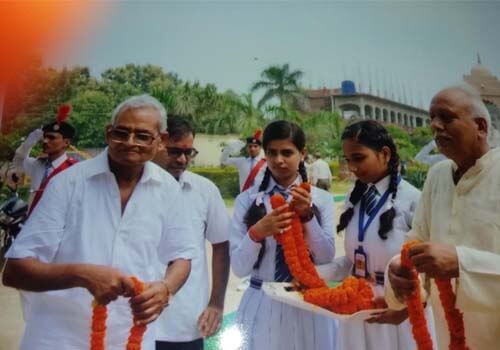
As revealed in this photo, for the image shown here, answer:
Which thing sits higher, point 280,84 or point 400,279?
point 280,84

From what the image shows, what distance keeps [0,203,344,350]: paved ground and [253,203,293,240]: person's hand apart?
1970 mm

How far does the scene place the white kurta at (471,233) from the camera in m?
1.15

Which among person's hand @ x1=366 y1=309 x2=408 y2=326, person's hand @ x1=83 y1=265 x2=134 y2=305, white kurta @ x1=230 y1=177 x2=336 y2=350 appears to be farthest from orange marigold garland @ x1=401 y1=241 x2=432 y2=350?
person's hand @ x1=83 y1=265 x2=134 y2=305

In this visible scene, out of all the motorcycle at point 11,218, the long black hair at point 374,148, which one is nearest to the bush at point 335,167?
the motorcycle at point 11,218

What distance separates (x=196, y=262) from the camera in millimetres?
1852

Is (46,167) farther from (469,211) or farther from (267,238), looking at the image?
(469,211)

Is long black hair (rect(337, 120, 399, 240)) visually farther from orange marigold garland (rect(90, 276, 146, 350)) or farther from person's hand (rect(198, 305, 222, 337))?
orange marigold garland (rect(90, 276, 146, 350))

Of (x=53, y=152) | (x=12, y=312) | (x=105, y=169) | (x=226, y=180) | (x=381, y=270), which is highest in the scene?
(x=226, y=180)

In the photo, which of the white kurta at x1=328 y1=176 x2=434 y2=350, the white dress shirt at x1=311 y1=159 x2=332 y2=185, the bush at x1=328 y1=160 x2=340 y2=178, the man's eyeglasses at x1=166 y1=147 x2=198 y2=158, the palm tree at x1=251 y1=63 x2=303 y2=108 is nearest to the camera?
the white kurta at x1=328 y1=176 x2=434 y2=350

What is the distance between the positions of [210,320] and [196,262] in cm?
27

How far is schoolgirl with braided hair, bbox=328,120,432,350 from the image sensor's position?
63.1 inches

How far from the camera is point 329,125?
623 inches

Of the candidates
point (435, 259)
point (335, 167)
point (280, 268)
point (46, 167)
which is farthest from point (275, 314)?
point (335, 167)

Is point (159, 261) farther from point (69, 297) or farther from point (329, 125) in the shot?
point (329, 125)
